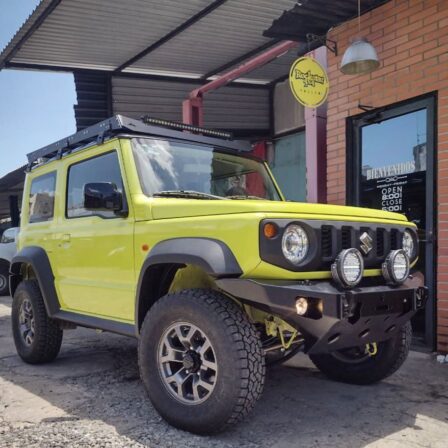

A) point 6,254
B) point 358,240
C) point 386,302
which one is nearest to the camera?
point 386,302

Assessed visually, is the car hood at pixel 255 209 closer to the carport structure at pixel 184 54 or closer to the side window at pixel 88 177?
the side window at pixel 88 177

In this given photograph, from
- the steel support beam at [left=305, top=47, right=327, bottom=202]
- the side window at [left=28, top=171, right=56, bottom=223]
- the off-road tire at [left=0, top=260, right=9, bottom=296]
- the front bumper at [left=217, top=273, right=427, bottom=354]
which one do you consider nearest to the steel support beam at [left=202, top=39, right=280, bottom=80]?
the steel support beam at [left=305, top=47, right=327, bottom=202]

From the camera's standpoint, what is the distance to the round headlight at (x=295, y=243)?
2.72m

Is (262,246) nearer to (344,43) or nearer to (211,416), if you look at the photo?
(211,416)

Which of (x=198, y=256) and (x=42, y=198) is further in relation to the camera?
(x=42, y=198)

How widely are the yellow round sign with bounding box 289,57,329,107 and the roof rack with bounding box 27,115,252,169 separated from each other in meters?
1.14

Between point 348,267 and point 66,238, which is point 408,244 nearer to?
point 348,267

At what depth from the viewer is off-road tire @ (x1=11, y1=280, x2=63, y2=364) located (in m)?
4.44

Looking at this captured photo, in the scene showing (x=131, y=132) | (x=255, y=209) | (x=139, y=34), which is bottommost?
(x=255, y=209)

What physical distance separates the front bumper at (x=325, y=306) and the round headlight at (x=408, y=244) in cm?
59

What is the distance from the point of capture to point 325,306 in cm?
260

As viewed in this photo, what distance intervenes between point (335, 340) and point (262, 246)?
648mm

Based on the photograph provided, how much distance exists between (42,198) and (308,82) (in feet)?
9.58

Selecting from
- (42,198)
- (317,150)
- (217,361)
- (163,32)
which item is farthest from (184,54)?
(217,361)
